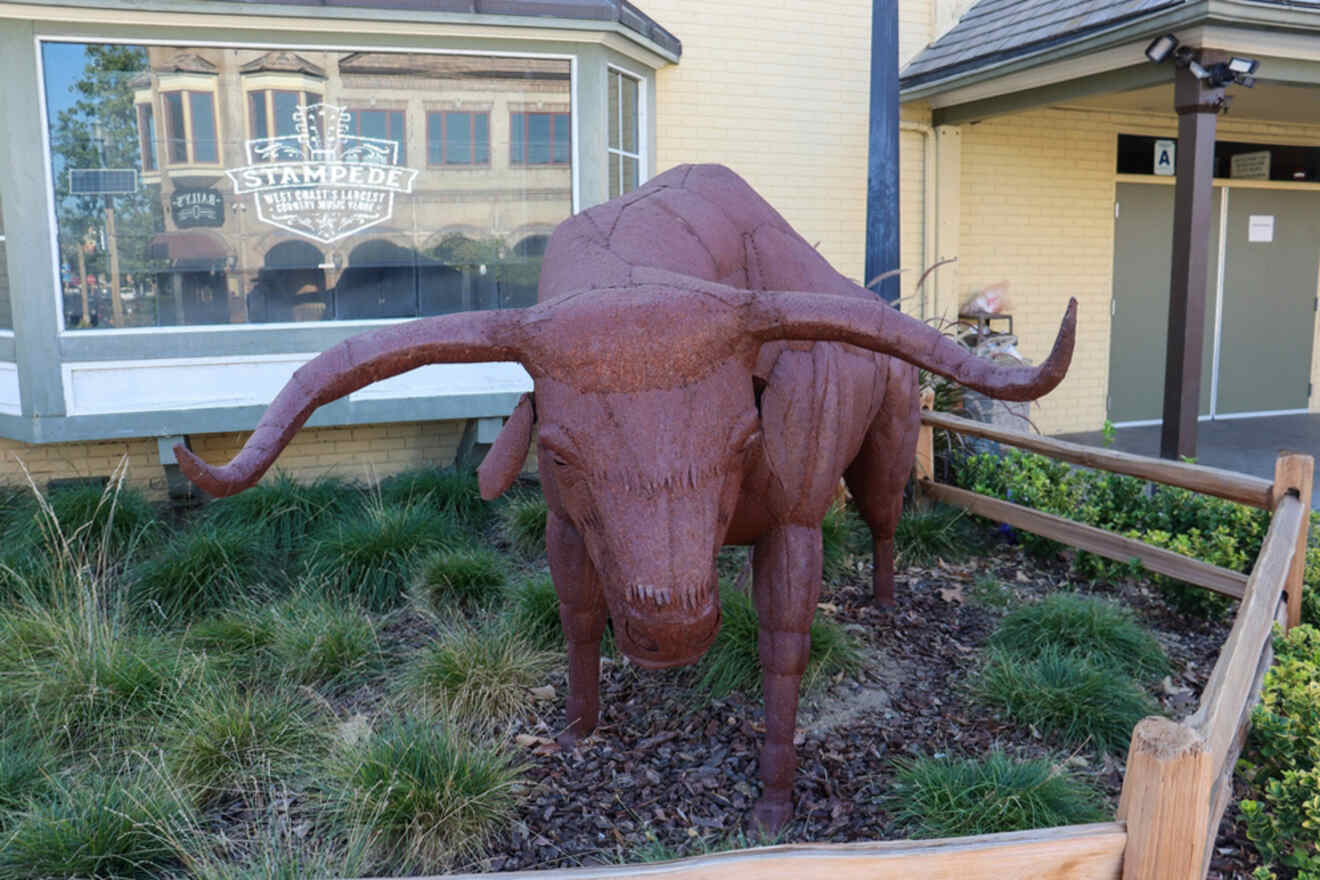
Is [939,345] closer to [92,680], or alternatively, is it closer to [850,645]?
[850,645]

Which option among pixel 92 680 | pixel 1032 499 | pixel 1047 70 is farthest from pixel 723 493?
pixel 1047 70

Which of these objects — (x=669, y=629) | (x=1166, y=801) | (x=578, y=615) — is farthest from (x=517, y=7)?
(x=1166, y=801)

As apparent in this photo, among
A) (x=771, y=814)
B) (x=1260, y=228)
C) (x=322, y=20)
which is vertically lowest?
(x=771, y=814)

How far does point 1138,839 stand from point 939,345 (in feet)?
3.42

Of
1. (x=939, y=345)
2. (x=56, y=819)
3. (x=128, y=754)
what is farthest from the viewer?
(x=128, y=754)

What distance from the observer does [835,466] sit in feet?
9.48

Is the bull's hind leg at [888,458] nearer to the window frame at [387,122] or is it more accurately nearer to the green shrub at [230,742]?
the green shrub at [230,742]

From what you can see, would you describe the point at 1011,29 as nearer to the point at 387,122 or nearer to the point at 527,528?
the point at 387,122

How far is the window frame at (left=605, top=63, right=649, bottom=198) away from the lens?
674cm

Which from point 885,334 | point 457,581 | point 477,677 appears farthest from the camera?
point 457,581

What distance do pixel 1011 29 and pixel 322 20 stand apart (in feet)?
16.8

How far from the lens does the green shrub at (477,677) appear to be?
3.70 m

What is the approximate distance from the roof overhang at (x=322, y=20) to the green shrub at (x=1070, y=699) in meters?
4.79

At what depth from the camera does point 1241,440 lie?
29.1ft
